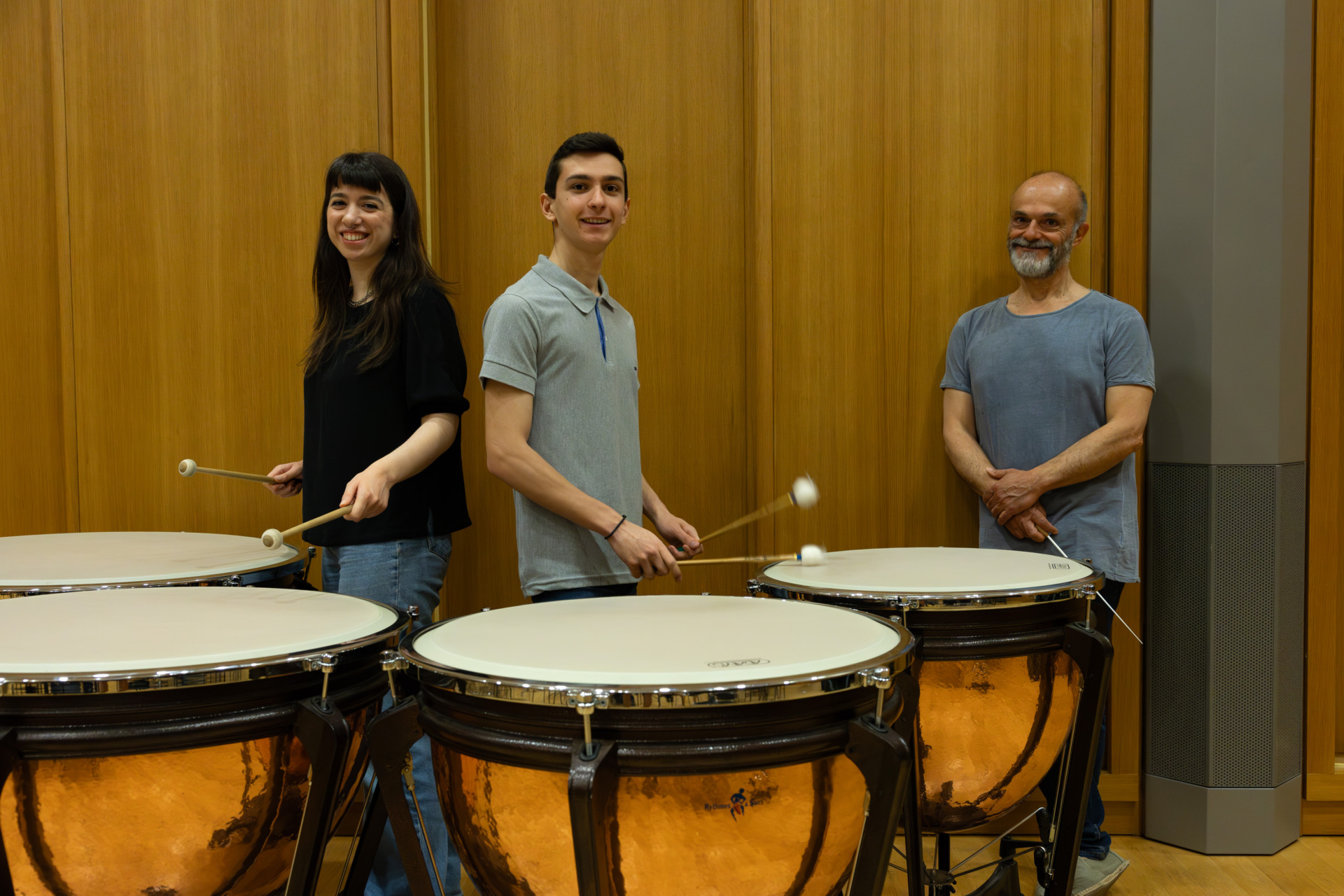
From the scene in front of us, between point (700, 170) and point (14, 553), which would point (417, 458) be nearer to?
point (14, 553)

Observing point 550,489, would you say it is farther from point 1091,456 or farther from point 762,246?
point 1091,456

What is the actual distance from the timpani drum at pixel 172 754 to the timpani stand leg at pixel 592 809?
303 millimetres

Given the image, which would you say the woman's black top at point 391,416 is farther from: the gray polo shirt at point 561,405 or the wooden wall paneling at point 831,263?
the wooden wall paneling at point 831,263

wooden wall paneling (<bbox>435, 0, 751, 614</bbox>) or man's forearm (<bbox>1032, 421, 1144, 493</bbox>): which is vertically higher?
wooden wall paneling (<bbox>435, 0, 751, 614</bbox>)

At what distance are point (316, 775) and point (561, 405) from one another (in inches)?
30.5

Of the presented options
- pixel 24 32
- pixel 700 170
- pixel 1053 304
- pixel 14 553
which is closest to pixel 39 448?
pixel 14 553

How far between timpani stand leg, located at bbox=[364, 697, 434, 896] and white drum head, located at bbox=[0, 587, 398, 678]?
0.11 m

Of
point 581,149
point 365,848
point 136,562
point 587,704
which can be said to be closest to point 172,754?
point 365,848

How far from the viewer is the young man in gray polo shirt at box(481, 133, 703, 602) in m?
1.60

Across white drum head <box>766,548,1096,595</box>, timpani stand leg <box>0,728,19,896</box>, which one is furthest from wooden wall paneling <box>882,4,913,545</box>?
timpani stand leg <box>0,728,19,896</box>

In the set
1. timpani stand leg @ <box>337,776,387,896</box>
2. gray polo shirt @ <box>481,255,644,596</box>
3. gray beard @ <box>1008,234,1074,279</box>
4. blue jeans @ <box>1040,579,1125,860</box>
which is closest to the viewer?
timpani stand leg @ <box>337,776,387,896</box>

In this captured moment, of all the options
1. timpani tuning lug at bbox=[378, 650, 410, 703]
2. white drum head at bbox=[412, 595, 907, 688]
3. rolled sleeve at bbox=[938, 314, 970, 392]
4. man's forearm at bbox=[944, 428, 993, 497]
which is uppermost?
rolled sleeve at bbox=[938, 314, 970, 392]

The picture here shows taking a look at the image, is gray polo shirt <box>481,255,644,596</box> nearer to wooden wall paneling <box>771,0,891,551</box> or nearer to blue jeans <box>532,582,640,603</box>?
blue jeans <box>532,582,640,603</box>

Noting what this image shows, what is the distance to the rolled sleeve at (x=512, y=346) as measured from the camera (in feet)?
5.32
